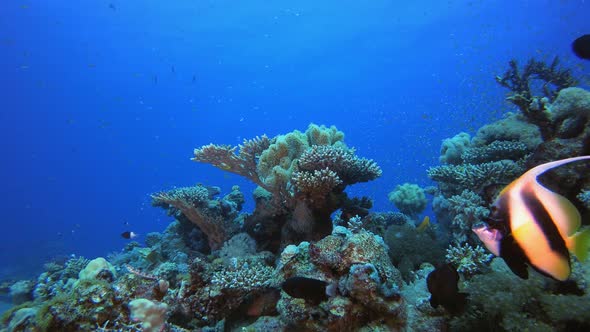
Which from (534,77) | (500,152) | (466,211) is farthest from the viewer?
(534,77)

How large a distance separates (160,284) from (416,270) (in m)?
4.13

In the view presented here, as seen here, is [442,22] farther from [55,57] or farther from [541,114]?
[55,57]

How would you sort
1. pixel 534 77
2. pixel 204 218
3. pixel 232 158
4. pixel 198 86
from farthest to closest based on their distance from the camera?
pixel 198 86, pixel 534 77, pixel 204 218, pixel 232 158

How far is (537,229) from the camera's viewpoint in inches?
56.5

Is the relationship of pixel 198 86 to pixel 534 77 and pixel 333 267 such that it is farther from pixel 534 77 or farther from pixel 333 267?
pixel 333 267

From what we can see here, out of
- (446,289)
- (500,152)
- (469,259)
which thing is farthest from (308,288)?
(500,152)

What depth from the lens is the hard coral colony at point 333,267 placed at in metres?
3.10

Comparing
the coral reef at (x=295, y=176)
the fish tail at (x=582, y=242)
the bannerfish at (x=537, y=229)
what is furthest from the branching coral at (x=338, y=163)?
the fish tail at (x=582, y=242)

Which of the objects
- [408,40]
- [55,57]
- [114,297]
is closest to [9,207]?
[55,57]

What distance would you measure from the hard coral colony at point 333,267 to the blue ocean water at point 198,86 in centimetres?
1327

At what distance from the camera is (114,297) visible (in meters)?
3.46

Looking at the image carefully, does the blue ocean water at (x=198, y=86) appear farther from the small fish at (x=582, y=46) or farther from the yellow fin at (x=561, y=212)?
the yellow fin at (x=561, y=212)

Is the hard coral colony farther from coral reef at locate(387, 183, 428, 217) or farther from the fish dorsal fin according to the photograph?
coral reef at locate(387, 183, 428, 217)

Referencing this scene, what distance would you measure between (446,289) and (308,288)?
1.41 metres
